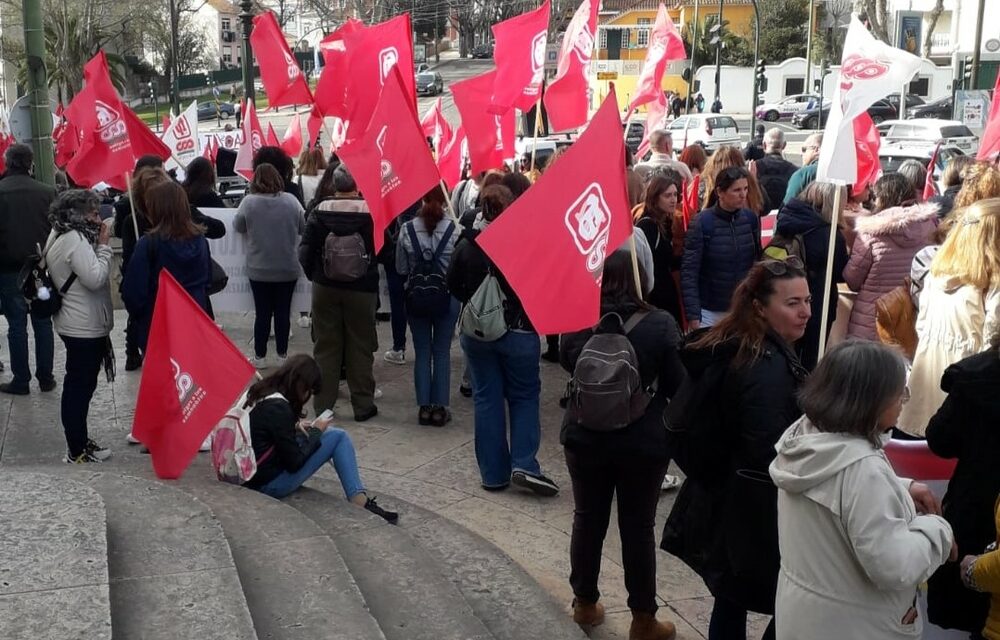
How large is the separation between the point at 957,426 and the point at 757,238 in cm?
391

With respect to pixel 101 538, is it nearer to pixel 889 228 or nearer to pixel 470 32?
pixel 889 228

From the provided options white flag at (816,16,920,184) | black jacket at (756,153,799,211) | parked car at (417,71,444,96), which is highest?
parked car at (417,71,444,96)

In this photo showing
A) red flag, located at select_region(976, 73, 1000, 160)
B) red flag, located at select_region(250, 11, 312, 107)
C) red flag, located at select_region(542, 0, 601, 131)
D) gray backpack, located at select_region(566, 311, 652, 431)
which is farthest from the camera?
red flag, located at select_region(250, 11, 312, 107)

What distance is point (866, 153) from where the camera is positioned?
30.4 feet

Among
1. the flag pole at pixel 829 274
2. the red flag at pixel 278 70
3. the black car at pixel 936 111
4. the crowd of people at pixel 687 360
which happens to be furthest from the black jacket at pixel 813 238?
the black car at pixel 936 111

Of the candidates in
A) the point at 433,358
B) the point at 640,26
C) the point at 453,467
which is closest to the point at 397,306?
the point at 433,358

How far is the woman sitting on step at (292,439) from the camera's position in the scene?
18.2 ft

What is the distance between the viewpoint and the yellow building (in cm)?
5862

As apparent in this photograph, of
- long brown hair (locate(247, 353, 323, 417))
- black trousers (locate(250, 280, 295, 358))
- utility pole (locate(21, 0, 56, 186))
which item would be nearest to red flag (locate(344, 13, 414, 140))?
black trousers (locate(250, 280, 295, 358))

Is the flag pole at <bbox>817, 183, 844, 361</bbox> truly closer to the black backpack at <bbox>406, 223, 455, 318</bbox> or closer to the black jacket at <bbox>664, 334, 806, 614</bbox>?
the black jacket at <bbox>664, 334, 806, 614</bbox>

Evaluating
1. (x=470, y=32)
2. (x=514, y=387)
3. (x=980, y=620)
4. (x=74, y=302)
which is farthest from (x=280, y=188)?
(x=470, y=32)

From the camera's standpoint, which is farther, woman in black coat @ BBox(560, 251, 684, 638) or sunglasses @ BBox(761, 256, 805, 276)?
woman in black coat @ BBox(560, 251, 684, 638)

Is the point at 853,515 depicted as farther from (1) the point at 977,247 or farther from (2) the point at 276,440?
(2) the point at 276,440

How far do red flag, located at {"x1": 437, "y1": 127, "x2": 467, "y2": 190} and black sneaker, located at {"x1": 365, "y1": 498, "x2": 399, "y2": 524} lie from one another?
611 centimetres
